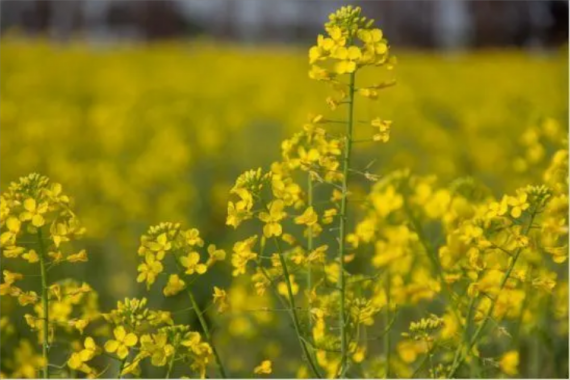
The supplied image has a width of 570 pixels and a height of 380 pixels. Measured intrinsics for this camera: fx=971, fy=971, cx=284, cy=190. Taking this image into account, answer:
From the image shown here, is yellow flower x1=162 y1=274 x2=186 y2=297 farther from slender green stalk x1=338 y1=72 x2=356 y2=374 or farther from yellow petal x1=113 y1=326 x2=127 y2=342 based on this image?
slender green stalk x1=338 y1=72 x2=356 y2=374

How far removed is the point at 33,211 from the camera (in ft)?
4.99

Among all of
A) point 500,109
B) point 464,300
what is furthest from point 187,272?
point 500,109

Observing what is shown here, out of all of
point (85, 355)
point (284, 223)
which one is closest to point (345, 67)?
point (85, 355)

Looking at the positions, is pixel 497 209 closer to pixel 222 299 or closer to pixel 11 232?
pixel 222 299

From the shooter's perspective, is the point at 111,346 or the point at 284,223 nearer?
the point at 111,346

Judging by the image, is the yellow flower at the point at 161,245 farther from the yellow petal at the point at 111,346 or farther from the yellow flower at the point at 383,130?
the yellow flower at the point at 383,130

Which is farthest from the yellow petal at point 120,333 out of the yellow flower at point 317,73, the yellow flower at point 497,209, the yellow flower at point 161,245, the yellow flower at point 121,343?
the yellow flower at point 497,209

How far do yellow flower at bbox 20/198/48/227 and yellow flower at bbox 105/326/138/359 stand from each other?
0.69 feet

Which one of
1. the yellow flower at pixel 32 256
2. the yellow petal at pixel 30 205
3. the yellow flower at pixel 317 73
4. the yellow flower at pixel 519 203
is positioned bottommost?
the yellow flower at pixel 32 256

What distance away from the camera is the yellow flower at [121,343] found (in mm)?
1452

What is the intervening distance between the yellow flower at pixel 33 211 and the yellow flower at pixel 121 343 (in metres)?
0.21

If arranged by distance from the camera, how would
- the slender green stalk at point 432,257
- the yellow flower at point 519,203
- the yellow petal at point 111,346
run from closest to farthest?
the yellow petal at point 111,346 < the yellow flower at point 519,203 < the slender green stalk at point 432,257

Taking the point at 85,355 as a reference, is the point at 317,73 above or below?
above

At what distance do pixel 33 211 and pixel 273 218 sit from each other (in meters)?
0.38
